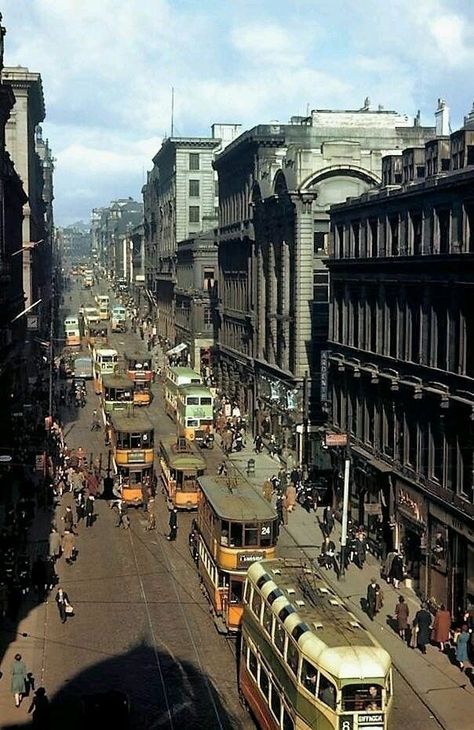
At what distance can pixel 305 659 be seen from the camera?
1928cm

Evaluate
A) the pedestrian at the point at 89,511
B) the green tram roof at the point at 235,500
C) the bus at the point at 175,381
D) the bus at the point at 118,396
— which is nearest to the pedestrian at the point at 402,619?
the green tram roof at the point at 235,500

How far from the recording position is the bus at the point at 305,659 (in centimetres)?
1839

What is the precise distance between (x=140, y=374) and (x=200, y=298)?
25292 mm

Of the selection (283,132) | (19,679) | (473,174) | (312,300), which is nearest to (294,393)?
(312,300)

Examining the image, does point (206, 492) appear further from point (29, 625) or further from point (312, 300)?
point (312, 300)

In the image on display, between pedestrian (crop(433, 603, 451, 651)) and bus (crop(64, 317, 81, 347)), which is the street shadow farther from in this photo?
bus (crop(64, 317, 81, 347))

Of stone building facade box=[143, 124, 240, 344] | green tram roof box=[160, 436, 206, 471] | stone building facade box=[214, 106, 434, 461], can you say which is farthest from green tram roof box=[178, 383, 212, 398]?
stone building facade box=[143, 124, 240, 344]

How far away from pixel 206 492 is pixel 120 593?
4765mm

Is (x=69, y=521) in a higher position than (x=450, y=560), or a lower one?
lower

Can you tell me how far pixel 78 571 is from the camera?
36.9 m

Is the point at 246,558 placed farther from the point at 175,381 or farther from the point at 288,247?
the point at 175,381

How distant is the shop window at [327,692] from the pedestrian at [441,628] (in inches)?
448

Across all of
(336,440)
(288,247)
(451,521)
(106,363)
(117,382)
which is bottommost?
(451,521)

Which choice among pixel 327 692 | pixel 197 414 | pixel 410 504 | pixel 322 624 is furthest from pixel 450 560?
A: pixel 197 414
